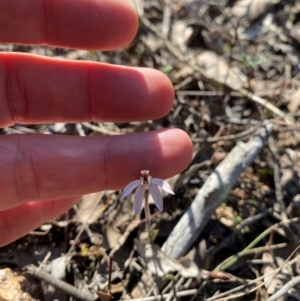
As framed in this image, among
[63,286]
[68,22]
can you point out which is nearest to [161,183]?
[63,286]

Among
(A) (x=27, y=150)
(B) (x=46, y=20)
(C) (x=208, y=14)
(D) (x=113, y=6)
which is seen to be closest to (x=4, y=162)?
(A) (x=27, y=150)

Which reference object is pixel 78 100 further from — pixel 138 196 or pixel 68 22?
pixel 138 196

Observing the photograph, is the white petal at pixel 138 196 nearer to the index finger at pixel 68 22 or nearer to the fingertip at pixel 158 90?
the fingertip at pixel 158 90

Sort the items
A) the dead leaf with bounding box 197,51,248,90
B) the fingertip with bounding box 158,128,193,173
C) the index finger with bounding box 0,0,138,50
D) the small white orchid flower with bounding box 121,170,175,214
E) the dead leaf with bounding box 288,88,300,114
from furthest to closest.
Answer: the dead leaf with bounding box 197,51,248,90 < the dead leaf with bounding box 288,88,300,114 < the index finger with bounding box 0,0,138,50 < the fingertip with bounding box 158,128,193,173 < the small white orchid flower with bounding box 121,170,175,214

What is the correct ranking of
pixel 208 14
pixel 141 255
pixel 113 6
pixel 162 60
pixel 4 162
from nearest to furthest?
pixel 4 162
pixel 113 6
pixel 141 255
pixel 162 60
pixel 208 14

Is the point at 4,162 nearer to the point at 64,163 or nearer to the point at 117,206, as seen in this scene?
the point at 64,163

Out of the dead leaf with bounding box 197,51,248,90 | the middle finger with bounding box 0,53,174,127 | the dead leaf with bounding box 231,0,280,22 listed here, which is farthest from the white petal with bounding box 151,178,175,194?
the dead leaf with bounding box 231,0,280,22

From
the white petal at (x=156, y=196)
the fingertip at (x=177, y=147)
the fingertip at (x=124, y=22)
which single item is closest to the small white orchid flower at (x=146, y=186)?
the white petal at (x=156, y=196)

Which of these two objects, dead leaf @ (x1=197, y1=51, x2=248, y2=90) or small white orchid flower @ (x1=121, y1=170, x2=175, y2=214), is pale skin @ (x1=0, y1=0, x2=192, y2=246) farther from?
dead leaf @ (x1=197, y1=51, x2=248, y2=90)
